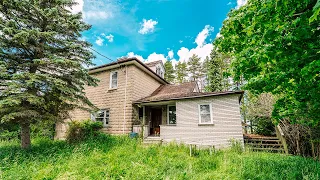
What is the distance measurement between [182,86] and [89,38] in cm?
922

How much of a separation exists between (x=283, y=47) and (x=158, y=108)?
11.8m

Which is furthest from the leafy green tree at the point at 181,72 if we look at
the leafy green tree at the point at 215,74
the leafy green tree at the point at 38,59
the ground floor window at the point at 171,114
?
the leafy green tree at the point at 38,59

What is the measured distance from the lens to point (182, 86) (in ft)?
50.4

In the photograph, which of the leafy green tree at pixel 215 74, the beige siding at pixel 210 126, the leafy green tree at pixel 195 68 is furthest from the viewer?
the leafy green tree at pixel 195 68

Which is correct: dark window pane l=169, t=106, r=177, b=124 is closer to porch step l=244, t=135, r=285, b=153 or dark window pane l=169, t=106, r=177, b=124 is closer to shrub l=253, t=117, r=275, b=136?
porch step l=244, t=135, r=285, b=153

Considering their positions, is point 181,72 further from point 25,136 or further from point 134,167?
point 134,167

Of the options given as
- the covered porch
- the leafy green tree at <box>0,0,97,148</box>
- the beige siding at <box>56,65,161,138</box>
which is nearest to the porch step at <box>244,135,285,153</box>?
the covered porch

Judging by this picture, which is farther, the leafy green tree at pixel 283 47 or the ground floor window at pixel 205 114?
the ground floor window at pixel 205 114

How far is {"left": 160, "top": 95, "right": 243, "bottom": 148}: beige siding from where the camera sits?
31.2ft

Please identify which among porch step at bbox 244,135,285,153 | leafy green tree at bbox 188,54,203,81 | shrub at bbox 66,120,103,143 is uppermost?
leafy green tree at bbox 188,54,203,81

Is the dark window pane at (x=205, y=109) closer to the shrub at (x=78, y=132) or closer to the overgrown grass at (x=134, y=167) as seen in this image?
the overgrown grass at (x=134, y=167)

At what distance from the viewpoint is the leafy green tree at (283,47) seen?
2.95 meters

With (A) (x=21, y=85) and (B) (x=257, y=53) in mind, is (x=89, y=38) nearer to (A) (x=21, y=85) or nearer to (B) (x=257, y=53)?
(A) (x=21, y=85)

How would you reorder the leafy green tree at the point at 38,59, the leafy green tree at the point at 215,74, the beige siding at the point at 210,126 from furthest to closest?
the leafy green tree at the point at 215,74
the beige siding at the point at 210,126
the leafy green tree at the point at 38,59
